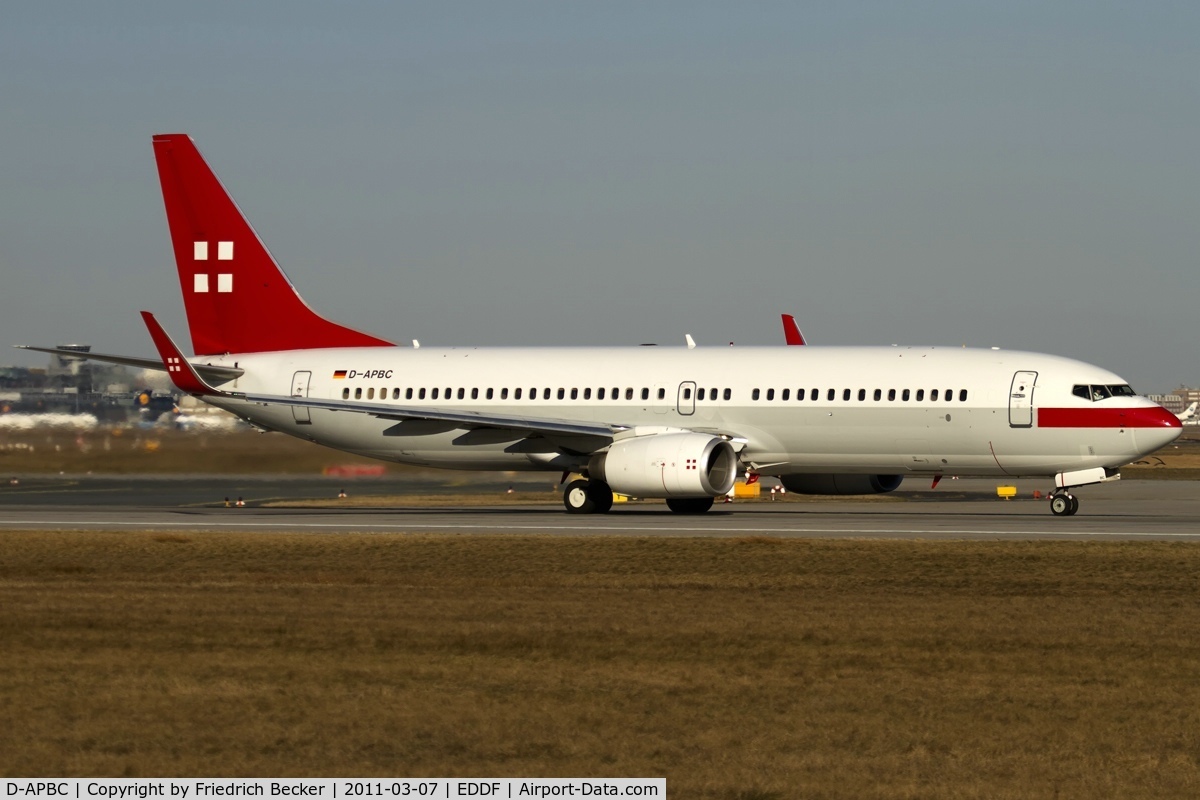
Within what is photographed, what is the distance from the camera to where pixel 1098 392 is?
109ft

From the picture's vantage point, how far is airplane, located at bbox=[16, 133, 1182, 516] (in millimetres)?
33344

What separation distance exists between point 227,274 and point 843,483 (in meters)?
16.1

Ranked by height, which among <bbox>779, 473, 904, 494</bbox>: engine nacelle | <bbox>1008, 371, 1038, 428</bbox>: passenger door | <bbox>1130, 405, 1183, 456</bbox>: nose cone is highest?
<bbox>1008, 371, 1038, 428</bbox>: passenger door

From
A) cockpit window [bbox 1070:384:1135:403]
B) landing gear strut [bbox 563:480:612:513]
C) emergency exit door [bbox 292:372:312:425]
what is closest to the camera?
cockpit window [bbox 1070:384:1135:403]

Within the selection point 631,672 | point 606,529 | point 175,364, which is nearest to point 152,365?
point 175,364

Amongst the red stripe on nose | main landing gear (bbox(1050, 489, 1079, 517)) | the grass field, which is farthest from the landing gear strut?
main landing gear (bbox(1050, 489, 1079, 517))

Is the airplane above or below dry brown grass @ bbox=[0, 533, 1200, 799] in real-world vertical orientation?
above

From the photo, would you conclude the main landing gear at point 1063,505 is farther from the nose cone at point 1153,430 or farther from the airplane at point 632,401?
the nose cone at point 1153,430

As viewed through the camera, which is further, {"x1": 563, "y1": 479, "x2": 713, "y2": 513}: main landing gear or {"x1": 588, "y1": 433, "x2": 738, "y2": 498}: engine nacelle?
{"x1": 563, "y1": 479, "x2": 713, "y2": 513}: main landing gear

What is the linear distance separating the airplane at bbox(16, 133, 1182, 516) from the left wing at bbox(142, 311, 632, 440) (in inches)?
2.1

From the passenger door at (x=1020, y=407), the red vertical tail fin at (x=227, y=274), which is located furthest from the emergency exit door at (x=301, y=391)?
the passenger door at (x=1020, y=407)

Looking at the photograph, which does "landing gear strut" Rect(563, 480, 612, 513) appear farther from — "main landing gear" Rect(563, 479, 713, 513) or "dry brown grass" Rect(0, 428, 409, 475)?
"dry brown grass" Rect(0, 428, 409, 475)

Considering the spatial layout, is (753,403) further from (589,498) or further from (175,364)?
(175,364)

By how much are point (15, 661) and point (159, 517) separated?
67.0 feet
